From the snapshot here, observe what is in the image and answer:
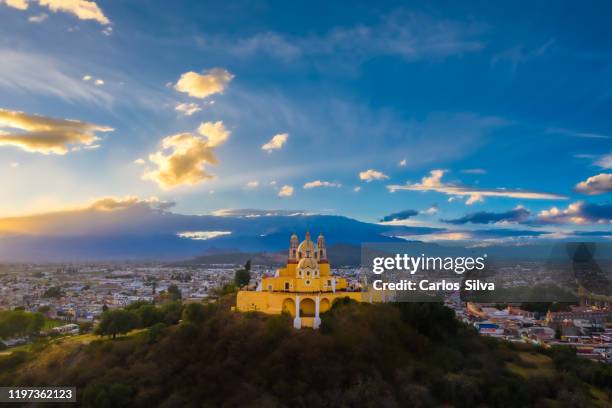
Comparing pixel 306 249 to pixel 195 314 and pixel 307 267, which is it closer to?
pixel 307 267

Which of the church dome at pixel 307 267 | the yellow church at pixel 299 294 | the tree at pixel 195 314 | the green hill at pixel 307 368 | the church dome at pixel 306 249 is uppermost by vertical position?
the church dome at pixel 306 249

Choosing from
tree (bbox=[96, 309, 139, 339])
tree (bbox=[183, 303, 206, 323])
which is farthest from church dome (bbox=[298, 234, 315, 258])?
tree (bbox=[96, 309, 139, 339])

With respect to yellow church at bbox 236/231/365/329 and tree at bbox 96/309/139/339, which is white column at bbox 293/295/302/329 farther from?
tree at bbox 96/309/139/339

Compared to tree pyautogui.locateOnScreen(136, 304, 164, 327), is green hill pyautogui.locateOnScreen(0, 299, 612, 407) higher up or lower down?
lower down

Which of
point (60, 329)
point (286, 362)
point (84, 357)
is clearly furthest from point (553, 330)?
point (60, 329)

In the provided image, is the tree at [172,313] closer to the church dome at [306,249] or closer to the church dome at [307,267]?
the church dome at [306,249]

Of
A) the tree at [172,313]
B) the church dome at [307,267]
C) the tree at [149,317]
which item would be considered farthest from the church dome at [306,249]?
the tree at [149,317]
